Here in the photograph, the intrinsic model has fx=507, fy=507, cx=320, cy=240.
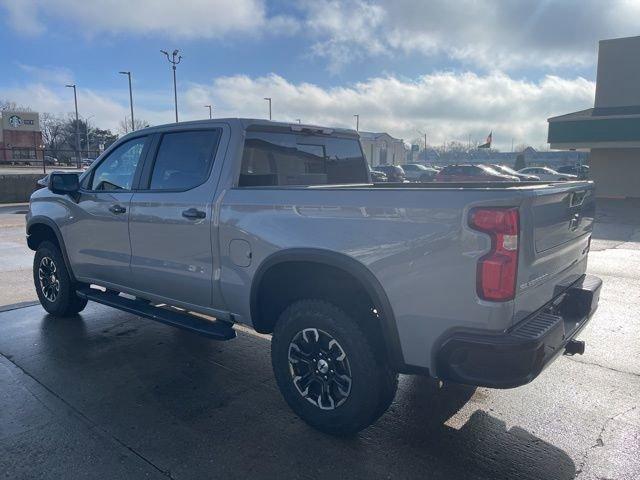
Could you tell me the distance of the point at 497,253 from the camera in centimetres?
250

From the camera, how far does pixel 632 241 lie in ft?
38.8

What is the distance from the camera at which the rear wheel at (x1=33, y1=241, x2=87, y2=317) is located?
5449 mm

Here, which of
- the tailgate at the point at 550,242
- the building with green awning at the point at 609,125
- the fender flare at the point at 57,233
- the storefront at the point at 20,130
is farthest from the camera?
the storefront at the point at 20,130

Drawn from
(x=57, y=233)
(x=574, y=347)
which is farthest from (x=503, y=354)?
(x=57, y=233)

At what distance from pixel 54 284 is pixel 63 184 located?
133cm

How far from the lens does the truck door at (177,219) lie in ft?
12.4

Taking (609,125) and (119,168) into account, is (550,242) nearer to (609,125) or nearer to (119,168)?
(119,168)

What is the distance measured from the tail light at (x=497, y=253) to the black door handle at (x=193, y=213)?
79.6 inches

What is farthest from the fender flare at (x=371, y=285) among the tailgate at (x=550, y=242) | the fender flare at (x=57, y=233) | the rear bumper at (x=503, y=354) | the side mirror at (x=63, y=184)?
the fender flare at (x=57, y=233)

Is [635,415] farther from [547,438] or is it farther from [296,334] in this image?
[296,334]

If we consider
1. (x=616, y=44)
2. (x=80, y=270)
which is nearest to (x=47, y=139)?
(x=616, y=44)

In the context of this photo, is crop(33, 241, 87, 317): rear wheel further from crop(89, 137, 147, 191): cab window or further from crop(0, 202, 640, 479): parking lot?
crop(89, 137, 147, 191): cab window

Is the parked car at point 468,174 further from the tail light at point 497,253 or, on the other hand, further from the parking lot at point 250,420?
the tail light at point 497,253

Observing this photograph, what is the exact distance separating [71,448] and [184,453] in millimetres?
695
